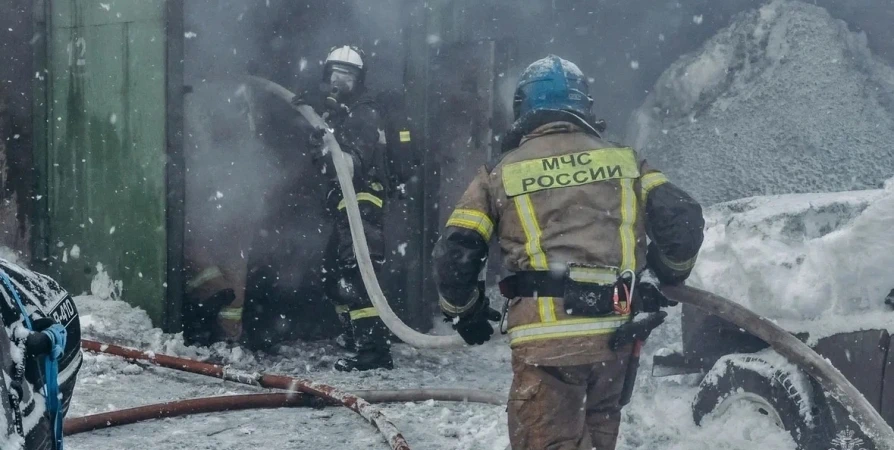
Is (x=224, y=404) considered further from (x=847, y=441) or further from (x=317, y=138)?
(x=847, y=441)

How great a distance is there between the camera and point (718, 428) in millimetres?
3666

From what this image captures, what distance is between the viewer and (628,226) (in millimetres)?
3264

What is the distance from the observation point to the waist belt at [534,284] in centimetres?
315

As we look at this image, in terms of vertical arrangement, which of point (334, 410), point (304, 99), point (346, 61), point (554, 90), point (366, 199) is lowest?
point (334, 410)

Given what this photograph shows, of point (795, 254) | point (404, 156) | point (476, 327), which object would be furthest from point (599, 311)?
point (404, 156)

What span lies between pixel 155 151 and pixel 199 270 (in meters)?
0.97

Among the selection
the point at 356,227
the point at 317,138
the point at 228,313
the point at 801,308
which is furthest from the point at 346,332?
the point at 801,308

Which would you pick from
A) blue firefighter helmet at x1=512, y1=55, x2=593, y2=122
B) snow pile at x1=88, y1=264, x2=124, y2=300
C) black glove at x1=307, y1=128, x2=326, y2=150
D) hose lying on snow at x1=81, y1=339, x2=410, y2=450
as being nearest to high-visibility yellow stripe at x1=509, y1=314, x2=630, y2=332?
blue firefighter helmet at x1=512, y1=55, x2=593, y2=122

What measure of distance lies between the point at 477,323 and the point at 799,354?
1.15 m

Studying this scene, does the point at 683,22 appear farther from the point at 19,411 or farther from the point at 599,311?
the point at 19,411

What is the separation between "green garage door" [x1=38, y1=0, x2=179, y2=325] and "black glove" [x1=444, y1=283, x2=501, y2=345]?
334 centimetres

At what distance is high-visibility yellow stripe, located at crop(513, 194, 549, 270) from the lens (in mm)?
3195

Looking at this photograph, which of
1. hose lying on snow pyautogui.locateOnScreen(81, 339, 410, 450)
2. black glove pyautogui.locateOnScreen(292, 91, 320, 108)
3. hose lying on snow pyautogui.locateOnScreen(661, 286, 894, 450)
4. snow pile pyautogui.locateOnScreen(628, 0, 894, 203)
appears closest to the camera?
hose lying on snow pyautogui.locateOnScreen(661, 286, 894, 450)

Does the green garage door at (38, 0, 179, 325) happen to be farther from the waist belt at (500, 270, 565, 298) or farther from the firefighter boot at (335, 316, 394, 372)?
the waist belt at (500, 270, 565, 298)
